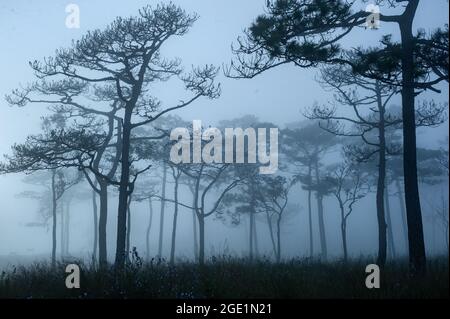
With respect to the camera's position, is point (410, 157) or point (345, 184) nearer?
point (410, 157)

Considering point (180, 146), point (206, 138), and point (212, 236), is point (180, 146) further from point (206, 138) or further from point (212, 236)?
point (212, 236)

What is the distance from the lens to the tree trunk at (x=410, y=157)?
8.25m

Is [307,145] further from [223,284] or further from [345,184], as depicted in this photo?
[223,284]

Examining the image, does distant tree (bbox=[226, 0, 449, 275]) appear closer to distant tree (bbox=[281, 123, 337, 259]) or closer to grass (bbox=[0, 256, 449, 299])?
grass (bbox=[0, 256, 449, 299])

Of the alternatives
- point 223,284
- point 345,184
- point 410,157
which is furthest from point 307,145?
point 223,284

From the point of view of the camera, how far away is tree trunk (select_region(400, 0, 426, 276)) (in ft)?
27.1

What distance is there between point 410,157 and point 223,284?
5.28 m

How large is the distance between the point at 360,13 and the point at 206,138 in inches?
419

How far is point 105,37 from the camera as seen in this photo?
11023mm

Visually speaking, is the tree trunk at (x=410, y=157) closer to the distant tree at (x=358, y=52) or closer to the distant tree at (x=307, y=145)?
the distant tree at (x=358, y=52)

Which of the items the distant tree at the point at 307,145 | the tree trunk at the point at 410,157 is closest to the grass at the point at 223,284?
the tree trunk at the point at 410,157

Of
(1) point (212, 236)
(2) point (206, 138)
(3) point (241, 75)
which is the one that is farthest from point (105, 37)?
(1) point (212, 236)

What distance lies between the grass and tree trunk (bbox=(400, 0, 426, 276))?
0.48 meters

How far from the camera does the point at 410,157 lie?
9.02 metres
